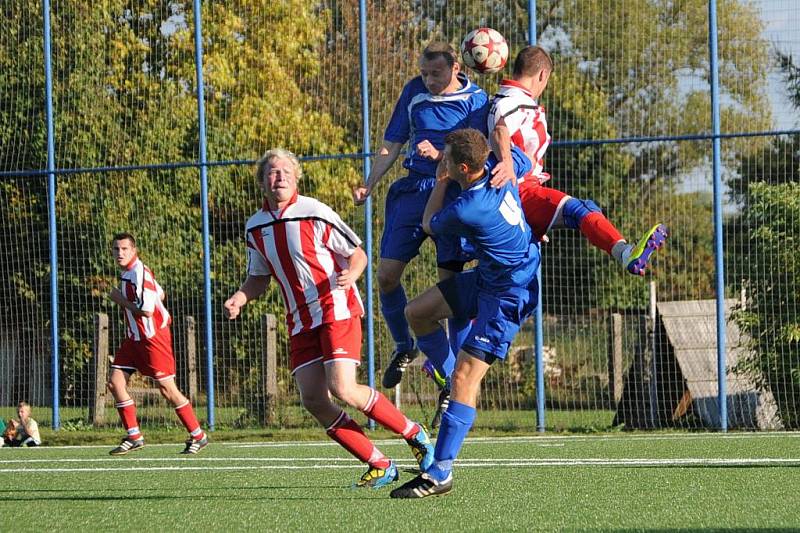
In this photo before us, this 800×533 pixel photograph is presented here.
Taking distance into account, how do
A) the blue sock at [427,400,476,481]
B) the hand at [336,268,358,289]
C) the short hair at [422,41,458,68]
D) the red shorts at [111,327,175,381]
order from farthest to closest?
the red shorts at [111,327,175,381]
the short hair at [422,41,458,68]
the hand at [336,268,358,289]
the blue sock at [427,400,476,481]

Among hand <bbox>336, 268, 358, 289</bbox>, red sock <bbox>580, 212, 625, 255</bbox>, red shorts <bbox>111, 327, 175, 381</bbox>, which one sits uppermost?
red sock <bbox>580, 212, 625, 255</bbox>

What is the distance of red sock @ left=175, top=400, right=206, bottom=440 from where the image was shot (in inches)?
443

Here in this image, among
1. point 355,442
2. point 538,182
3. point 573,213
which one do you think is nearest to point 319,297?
point 355,442

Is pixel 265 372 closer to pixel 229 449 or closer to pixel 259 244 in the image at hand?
pixel 229 449

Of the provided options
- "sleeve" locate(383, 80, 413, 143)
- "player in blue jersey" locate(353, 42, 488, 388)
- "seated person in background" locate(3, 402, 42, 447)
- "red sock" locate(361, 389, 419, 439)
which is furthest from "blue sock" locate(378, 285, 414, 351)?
"seated person in background" locate(3, 402, 42, 447)

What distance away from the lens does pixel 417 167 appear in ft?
28.3

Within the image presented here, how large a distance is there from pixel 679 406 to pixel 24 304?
7.66m

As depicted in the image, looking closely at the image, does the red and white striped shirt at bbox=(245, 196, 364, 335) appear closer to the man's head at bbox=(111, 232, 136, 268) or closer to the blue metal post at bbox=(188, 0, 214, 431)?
the man's head at bbox=(111, 232, 136, 268)

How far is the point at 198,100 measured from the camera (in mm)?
14438

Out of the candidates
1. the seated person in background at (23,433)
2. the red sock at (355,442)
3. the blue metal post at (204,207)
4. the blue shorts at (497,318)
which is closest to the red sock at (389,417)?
the red sock at (355,442)

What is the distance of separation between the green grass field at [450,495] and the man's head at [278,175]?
1.57 m

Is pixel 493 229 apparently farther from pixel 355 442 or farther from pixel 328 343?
pixel 355 442

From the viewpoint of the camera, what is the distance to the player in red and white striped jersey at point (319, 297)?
265 inches

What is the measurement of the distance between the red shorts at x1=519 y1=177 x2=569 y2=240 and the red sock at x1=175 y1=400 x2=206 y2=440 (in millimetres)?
4750
